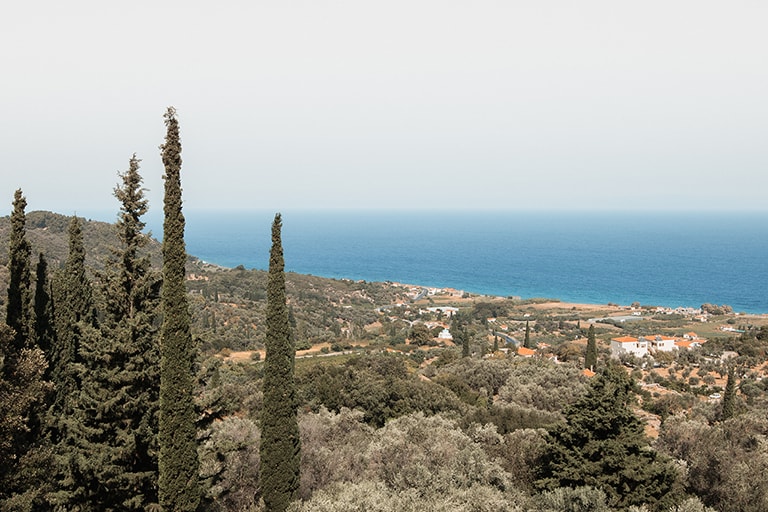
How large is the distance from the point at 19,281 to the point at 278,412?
8206mm

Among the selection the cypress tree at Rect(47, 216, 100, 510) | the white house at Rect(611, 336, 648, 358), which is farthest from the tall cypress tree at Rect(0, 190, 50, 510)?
the white house at Rect(611, 336, 648, 358)

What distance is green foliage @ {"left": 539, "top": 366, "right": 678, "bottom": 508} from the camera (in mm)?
14672

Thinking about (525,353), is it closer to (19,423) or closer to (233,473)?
(233,473)

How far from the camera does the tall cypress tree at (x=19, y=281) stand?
605 inches

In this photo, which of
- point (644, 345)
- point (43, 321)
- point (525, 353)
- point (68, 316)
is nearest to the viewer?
point (68, 316)

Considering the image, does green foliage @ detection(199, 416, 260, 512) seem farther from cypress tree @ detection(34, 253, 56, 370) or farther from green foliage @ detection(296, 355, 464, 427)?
green foliage @ detection(296, 355, 464, 427)

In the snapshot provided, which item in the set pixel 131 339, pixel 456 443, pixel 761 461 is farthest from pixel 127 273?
pixel 761 461

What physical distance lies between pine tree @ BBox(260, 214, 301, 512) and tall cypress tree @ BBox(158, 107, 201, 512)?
10.5 feet

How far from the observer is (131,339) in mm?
12633

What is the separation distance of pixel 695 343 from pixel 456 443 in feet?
161

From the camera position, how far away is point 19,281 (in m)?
15.4

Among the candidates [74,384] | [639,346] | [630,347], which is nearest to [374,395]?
[74,384]

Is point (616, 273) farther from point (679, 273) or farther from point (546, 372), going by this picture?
point (546, 372)

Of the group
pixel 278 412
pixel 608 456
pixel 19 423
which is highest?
pixel 19 423
